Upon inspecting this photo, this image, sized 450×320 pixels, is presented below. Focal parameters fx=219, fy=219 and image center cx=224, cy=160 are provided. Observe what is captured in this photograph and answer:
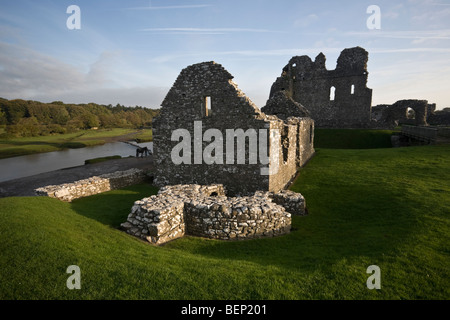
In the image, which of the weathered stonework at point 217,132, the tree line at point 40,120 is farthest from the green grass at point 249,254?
the tree line at point 40,120

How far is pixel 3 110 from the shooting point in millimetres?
56938

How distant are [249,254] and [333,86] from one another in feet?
138

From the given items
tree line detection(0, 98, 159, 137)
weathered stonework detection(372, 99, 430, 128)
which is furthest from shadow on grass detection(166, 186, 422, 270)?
tree line detection(0, 98, 159, 137)

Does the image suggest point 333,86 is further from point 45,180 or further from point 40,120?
point 40,120

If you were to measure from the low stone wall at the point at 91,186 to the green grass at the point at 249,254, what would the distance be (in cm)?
129

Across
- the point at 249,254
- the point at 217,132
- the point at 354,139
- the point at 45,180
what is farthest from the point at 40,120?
the point at 249,254

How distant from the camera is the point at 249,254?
23.5ft

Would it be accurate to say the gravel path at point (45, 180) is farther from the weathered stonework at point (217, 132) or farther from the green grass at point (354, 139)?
the green grass at point (354, 139)

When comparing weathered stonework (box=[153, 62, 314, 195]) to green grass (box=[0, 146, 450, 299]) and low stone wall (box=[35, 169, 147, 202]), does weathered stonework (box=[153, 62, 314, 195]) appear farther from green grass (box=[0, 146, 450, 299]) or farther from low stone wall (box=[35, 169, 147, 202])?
green grass (box=[0, 146, 450, 299])

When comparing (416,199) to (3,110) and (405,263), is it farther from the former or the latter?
(3,110)

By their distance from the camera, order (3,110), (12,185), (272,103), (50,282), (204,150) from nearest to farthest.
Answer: (50,282)
(204,150)
(12,185)
(272,103)
(3,110)

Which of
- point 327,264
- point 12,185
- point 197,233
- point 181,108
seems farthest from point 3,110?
point 327,264

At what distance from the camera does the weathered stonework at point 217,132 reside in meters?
11.8
